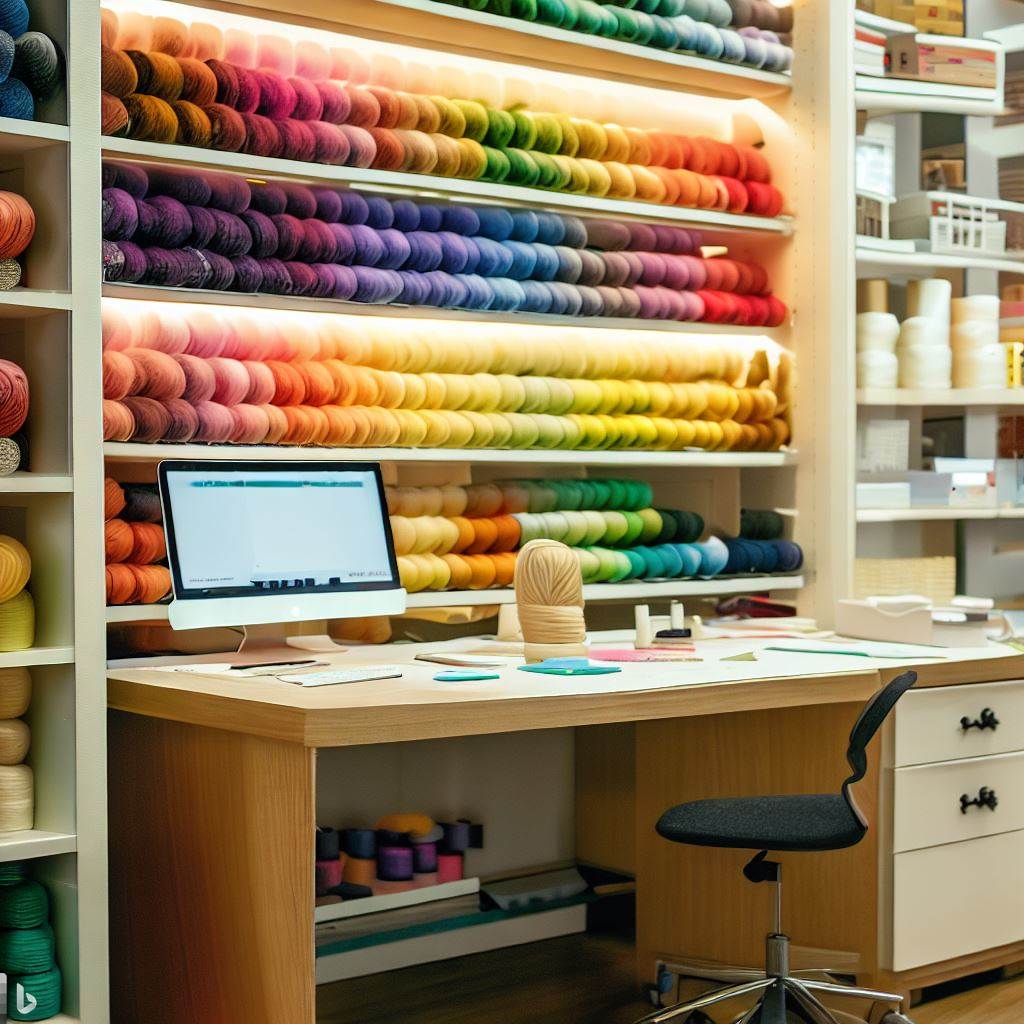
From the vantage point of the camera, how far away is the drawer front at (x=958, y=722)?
11.1ft

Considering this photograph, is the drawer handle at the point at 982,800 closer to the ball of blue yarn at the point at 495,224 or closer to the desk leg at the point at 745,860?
the desk leg at the point at 745,860

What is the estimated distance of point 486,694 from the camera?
105 inches

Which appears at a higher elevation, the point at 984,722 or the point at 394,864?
the point at 984,722

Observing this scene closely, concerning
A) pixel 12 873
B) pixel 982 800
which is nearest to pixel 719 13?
pixel 982 800

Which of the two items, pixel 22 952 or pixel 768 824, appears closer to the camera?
pixel 22 952

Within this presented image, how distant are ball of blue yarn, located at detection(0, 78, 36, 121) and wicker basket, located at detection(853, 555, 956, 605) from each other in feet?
8.02

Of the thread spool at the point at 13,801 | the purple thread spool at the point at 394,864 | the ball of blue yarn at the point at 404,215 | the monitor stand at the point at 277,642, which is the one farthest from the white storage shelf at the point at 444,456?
the purple thread spool at the point at 394,864

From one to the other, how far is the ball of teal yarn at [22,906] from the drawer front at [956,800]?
5.82ft

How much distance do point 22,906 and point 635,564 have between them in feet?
5.60

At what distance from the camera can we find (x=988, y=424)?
433 cm

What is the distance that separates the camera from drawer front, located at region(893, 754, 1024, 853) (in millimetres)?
3371

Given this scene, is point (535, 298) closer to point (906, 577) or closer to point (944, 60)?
point (906, 577)

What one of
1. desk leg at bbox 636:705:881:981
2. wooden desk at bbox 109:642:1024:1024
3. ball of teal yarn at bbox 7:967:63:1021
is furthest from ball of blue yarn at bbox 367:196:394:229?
ball of teal yarn at bbox 7:967:63:1021

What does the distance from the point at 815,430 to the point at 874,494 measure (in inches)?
9.4
